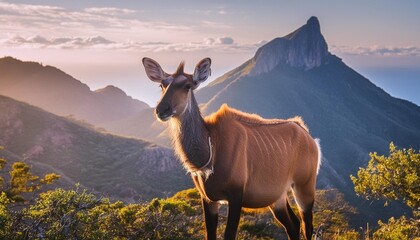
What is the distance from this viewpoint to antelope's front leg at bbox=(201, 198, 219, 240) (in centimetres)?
634

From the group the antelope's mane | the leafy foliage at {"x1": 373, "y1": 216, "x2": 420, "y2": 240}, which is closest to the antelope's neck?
the antelope's mane

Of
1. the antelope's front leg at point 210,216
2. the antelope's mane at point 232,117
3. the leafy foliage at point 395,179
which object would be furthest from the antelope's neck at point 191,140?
the leafy foliage at point 395,179

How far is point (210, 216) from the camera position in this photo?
250 inches

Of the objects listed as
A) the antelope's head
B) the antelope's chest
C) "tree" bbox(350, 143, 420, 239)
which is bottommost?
"tree" bbox(350, 143, 420, 239)

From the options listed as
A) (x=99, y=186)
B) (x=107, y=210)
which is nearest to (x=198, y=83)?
(x=107, y=210)

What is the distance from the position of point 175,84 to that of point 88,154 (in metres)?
93.6

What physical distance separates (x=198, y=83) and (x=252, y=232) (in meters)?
7.57

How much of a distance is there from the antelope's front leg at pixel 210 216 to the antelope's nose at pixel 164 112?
164cm

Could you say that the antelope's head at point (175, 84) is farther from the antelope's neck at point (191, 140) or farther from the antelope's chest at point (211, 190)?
the antelope's chest at point (211, 190)

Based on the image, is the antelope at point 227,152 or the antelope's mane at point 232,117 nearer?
the antelope at point 227,152

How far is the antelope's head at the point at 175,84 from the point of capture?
572cm

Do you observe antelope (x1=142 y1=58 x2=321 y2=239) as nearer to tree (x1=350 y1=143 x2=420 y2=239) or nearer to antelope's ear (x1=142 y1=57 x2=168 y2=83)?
antelope's ear (x1=142 y1=57 x2=168 y2=83)

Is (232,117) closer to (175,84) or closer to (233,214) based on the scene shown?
(175,84)

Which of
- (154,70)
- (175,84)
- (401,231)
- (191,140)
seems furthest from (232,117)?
(401,231)
